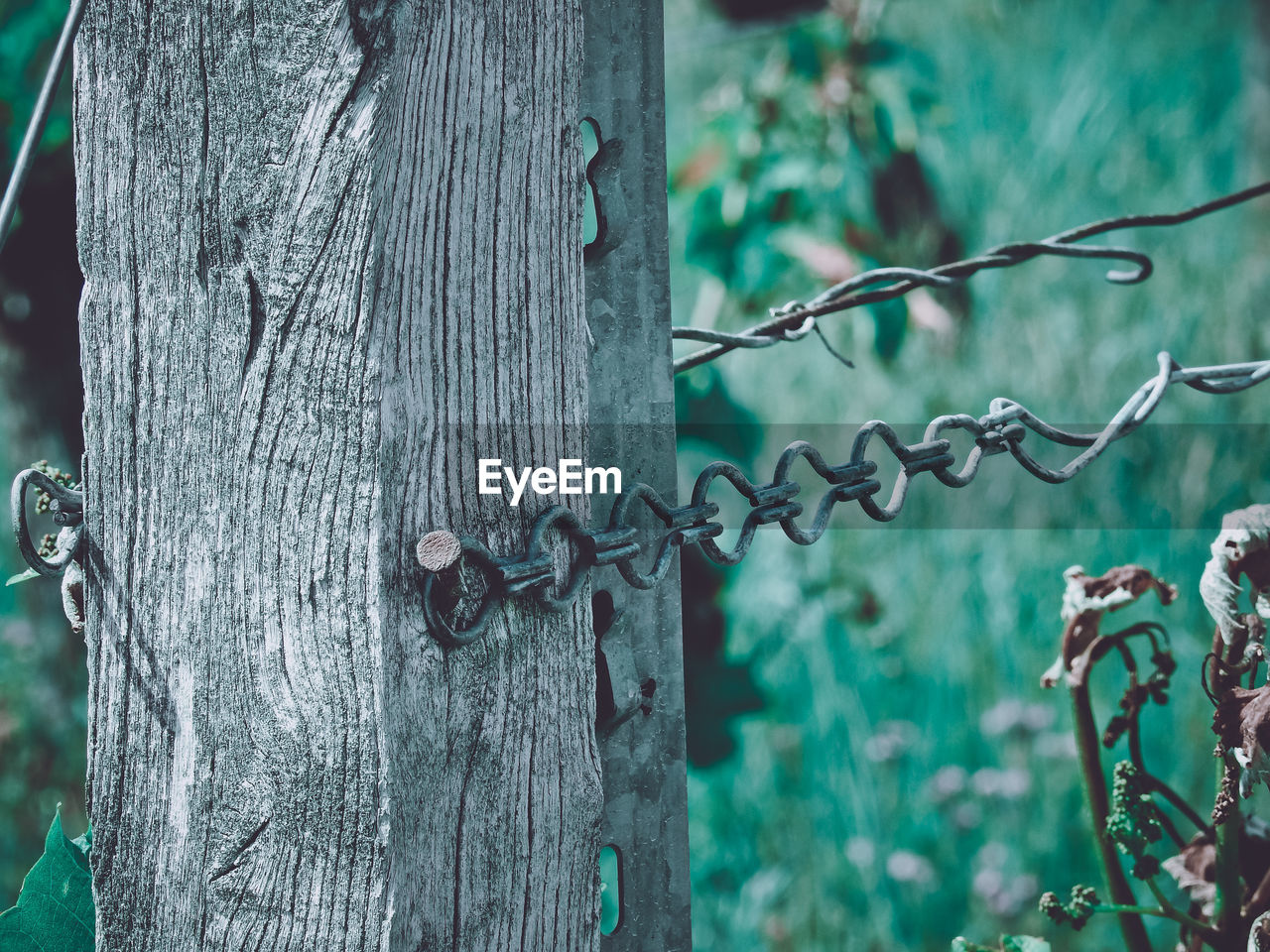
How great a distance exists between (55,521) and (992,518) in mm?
2597

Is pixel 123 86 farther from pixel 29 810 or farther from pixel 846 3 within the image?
pixel 29 810

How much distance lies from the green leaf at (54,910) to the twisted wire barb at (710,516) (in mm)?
403

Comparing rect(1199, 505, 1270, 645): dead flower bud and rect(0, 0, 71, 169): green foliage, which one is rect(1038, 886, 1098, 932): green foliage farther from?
rect(0, 0, 71, 169): green foliage

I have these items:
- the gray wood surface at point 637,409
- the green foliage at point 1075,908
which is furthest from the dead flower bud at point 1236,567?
the gray wood surface at point 637,409

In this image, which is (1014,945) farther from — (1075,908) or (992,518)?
(992,518)

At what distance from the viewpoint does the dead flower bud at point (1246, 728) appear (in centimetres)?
91

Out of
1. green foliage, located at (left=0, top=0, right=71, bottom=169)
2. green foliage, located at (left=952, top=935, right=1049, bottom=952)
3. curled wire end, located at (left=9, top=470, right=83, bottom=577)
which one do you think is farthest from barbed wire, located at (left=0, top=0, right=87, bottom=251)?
green foliage, located at (left=0, top=0, right=71, bottom=169)

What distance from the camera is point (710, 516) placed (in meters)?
0.72

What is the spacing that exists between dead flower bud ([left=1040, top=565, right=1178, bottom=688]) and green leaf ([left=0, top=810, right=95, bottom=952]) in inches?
35.3

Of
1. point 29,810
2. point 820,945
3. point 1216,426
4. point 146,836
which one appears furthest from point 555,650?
point 1216,426

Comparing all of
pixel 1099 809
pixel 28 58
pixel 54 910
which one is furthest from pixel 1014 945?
pixel 28 58

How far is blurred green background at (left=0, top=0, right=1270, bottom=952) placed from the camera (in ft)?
7.48

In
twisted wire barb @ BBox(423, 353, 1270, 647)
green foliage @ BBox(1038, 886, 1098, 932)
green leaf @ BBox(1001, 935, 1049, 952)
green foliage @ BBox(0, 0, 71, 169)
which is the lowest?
green leaf @ BBox(1001, 935, 1049, 952)

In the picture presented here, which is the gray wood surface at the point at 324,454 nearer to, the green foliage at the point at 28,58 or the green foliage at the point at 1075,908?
the green foliage at the point at 1075,908
